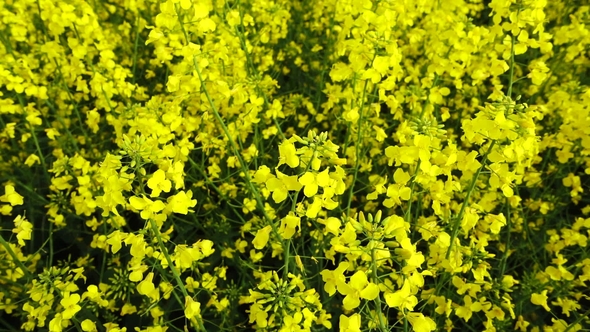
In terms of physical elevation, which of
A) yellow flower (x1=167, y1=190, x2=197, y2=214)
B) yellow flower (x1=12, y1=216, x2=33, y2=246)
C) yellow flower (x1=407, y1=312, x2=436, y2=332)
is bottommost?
yellow flower (x1=407, y1=312, x2=436, y2=332)

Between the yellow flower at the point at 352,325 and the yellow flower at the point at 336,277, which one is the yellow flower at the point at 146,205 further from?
the yellow flower at the point at 352,325

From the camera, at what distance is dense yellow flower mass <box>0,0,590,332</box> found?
1.98 meters

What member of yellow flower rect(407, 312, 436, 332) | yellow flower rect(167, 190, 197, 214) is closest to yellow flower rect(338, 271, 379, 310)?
yellow flower rect(407, 312, 436, 332)

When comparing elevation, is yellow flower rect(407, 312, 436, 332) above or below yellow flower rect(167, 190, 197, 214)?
A: below

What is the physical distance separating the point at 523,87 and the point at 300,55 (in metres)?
1.92

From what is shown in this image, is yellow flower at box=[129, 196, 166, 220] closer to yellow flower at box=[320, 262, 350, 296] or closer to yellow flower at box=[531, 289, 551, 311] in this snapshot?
yellow flower at box=[320, 262, 350, 296]

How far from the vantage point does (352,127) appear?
3418 mm

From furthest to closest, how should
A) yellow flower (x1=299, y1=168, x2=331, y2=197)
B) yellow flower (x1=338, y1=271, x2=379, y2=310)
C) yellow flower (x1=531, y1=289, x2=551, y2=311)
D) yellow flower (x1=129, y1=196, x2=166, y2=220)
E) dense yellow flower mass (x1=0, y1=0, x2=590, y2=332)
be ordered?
yellow flower (x1=531, y1=289, x2=551, y2=311) → dense yellow flower mass (x1=0, y1=0, x2=590, y2=332) → yellow flower (x1=129, y1=196, x2=166, y2=220) → yellow flower (x1=299, y1=168, x2=331, y2=197) → yellow flower (x1=338, y1=271, x2=379, y2=310)

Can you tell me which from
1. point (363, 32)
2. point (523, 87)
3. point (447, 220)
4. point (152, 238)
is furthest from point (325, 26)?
point (152, 238)

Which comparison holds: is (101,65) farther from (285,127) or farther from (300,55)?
(300,55)

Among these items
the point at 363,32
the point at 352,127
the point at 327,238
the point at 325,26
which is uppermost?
the point at 363,32

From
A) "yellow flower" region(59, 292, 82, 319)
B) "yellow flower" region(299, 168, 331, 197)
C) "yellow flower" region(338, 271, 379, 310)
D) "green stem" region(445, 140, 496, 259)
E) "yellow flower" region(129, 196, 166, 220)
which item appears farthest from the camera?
"yellow flower" region(59, 292, 82, 319)

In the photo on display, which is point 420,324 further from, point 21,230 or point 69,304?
point 21,230

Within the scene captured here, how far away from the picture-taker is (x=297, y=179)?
5.90ft
